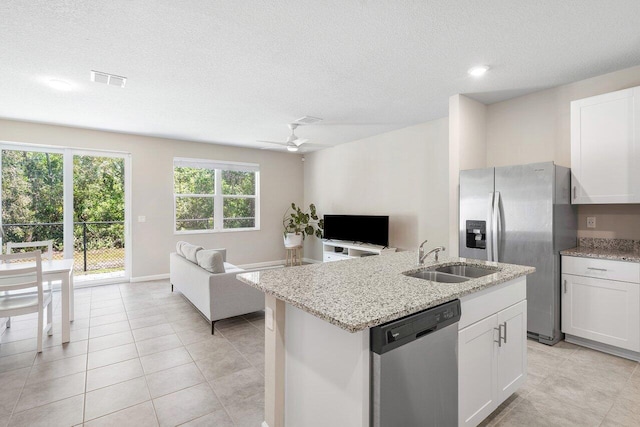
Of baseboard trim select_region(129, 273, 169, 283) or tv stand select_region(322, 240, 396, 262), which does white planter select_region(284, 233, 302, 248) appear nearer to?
tv stand select_region(322, 240, 396, 262)

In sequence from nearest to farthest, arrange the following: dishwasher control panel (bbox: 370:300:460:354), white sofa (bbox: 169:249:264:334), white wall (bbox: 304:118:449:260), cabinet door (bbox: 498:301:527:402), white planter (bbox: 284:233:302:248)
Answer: dishwasher control panel (bbox: 370:300:460:354) → cabinet door (bbox: 498:301:527:402) → white sofa (bbox: 169:249:264:334) → white wall (bbox: 304:118:449:260) → white planter (bbox: 284:233:302:248)

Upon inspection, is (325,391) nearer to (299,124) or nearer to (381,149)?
(299,124)

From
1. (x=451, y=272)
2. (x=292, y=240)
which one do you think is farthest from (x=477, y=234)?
(x=292, y=240)

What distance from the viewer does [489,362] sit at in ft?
6.01

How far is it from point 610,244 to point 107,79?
5.22 meters

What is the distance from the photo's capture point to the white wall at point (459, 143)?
3.66 metres

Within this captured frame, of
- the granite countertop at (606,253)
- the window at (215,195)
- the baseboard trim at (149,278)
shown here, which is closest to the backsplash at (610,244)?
the granite countertop at (606,253)

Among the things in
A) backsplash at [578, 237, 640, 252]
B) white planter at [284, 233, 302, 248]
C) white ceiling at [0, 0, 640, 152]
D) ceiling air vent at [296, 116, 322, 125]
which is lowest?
white planter at [284, 233, 302, 248]

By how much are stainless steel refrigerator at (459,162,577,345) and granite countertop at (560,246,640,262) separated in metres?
0.09

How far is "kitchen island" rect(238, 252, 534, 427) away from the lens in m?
1.25

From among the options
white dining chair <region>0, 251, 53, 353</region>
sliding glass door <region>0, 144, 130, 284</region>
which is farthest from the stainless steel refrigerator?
sliding glass door <region>0, 144, 130, 284</region>

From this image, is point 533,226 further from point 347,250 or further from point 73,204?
point 73,204

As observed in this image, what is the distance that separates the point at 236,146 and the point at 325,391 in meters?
5.90

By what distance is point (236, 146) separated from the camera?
6582 millimetres
